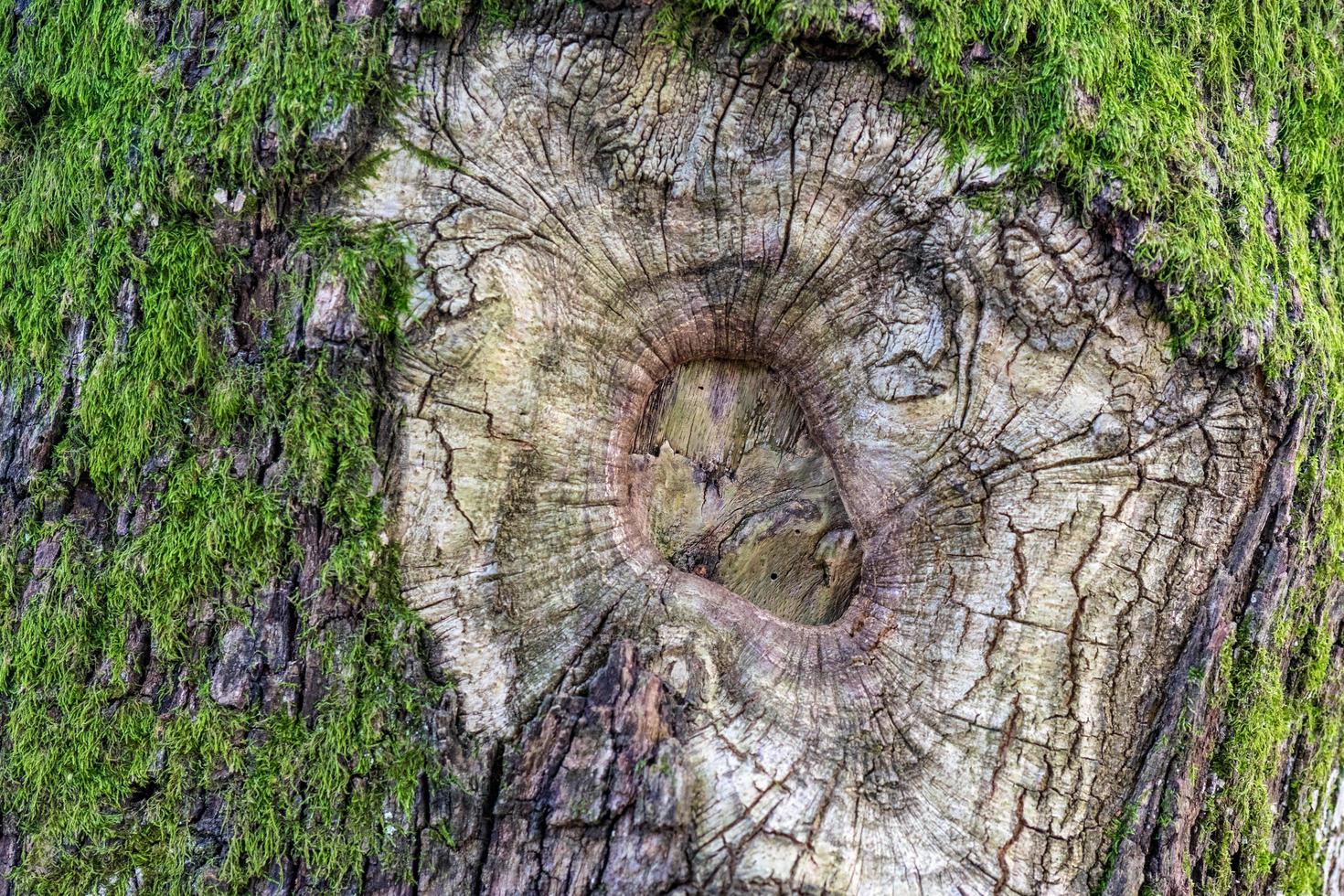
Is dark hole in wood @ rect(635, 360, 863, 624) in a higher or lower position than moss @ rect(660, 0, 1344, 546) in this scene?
lower

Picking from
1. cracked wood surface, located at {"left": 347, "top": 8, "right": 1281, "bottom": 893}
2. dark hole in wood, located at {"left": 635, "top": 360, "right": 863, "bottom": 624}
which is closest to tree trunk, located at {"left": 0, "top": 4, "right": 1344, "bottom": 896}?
cracked wood surface, located at {"left": 347, "top": 8, "right": 1281, "bottom": 893}

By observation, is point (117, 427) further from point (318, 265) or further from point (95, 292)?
point (318, 265)

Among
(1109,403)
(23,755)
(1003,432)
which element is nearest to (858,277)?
(1003,432)

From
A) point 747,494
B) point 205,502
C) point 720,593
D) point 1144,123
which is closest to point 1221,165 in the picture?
point 1144,123

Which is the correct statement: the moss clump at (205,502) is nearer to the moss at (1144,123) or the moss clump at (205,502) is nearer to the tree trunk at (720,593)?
the tree trunk at (720,593)

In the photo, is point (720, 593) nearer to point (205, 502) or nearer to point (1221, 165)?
point (205, 502)

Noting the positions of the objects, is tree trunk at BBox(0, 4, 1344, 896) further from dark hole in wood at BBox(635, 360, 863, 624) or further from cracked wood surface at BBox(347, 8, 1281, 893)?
dark hole in wood at BBox(635, 360, 863, 624)
